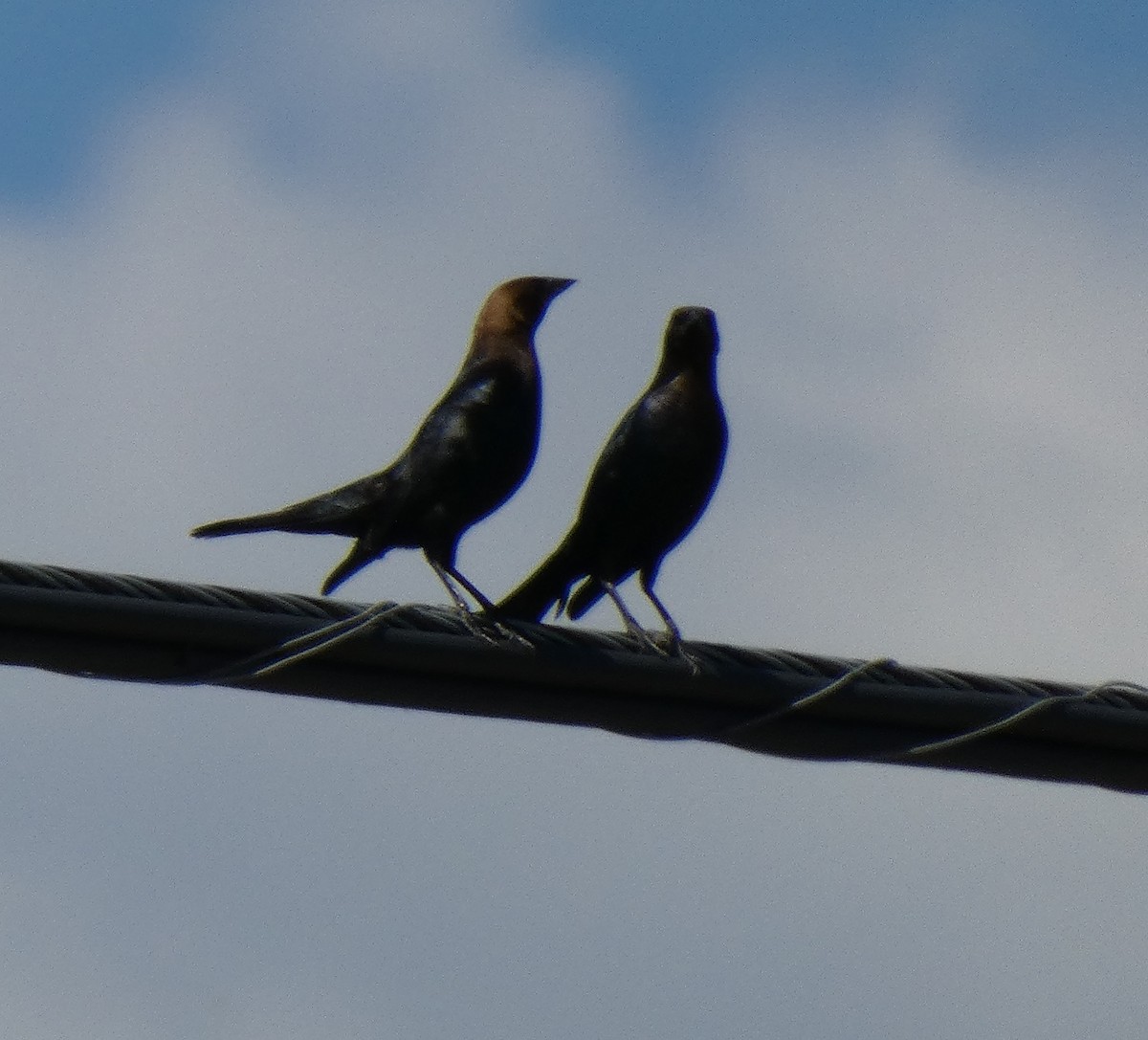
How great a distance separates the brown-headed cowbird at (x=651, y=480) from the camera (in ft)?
22.7

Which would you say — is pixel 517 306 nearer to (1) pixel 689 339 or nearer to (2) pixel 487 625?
(1) pixel 689 339

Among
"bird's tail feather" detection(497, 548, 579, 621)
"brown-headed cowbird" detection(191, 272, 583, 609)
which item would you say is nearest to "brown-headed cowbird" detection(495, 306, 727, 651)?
"bird's tail feather" detection(497, 548, 579, 621)

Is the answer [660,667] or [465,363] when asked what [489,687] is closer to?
[660,667]

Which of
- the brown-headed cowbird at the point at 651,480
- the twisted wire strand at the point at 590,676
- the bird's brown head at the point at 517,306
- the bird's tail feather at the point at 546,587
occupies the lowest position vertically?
the twisted wire strand at the point at 590,676

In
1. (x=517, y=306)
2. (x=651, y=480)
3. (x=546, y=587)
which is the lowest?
(x=546, y=587)

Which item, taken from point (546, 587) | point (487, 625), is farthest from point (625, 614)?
point (487, 625)

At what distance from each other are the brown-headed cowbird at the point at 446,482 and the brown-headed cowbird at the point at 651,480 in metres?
0.22

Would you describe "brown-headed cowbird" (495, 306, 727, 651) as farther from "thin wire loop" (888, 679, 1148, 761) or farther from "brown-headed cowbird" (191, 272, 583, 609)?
"thin wire loop" (888, 679, 1148, 761)

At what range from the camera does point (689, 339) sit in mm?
7055

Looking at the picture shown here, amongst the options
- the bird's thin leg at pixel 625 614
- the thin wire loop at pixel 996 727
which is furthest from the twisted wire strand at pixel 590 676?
the bird's thin leg at pixel 625 614

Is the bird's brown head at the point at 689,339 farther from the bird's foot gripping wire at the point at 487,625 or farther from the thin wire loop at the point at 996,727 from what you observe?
the thin wire loop at the point at 996,727

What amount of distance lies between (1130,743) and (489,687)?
1227 millimetres

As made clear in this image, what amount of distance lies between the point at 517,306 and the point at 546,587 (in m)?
0.86

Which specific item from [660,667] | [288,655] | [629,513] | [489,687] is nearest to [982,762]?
[660,667]
